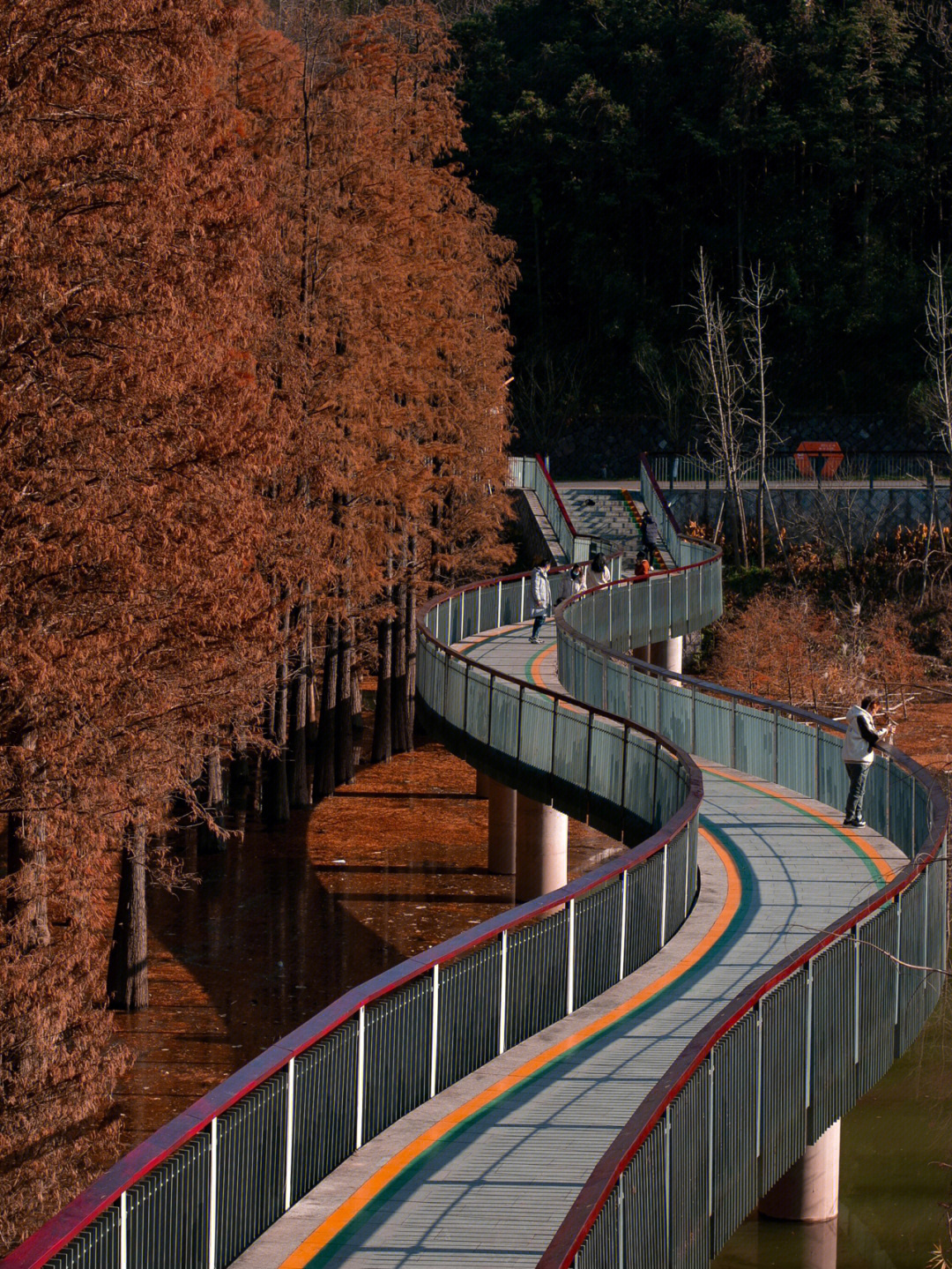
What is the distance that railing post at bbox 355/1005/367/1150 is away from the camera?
9094mm

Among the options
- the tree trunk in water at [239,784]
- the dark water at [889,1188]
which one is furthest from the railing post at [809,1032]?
the tree trunk in water at [239,784]

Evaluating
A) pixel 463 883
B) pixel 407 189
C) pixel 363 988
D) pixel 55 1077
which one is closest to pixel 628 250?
pixel 407 189

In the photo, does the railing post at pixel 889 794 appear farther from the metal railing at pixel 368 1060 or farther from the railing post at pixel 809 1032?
the railing post at pixel 809 1032

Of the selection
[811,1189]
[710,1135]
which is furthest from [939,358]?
[710,1135]

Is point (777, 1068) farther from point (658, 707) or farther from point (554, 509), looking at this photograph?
point (554, 509)

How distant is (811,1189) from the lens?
15.0 m

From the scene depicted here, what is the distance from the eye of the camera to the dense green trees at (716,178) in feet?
193

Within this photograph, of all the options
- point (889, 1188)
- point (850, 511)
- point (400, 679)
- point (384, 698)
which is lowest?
point (889, 1188)

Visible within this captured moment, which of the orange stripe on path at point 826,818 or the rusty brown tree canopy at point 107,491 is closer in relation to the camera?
the rusty brown tree canopy at point 107,491

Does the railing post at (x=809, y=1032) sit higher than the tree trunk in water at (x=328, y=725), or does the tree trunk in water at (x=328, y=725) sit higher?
the railing post at (x=809, y=1032)

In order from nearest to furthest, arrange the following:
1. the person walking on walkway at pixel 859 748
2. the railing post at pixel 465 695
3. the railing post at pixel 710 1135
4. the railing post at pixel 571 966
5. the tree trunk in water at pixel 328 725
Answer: the railing post at pixel 710 1135
the railing post at pixel 571 966
the person walking on walkway at pixel 859 748
the railing post at pixel 465 695
the tree trunk in water at pixel 328 725

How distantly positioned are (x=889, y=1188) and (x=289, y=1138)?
1050 cm

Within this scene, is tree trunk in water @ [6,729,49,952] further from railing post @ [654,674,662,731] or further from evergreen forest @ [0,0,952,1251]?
railing post @ [654,674,662,731]

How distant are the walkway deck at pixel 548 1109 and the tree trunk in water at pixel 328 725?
60.7 feet
